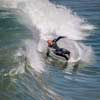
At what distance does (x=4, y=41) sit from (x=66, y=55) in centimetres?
484

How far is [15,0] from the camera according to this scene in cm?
4475

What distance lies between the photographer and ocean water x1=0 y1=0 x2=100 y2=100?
27.7 meters

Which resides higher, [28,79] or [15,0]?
[15,0]

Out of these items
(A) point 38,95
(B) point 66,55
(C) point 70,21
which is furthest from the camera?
(C) point 70,21

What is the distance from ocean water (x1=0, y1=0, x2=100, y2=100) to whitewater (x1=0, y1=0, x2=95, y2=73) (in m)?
0.06

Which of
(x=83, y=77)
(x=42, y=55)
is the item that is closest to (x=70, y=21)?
(x=42, y=55)

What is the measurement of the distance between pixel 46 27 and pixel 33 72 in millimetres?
8438

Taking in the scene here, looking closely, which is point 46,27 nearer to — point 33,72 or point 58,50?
point 58,50

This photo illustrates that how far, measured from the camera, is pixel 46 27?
38.0m

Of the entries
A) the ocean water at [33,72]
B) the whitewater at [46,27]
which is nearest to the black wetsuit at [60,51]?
the whitewater at [46,27]

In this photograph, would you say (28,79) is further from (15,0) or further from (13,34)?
(15,0)

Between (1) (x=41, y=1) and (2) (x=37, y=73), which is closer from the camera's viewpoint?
(2) (x=37, y=73)

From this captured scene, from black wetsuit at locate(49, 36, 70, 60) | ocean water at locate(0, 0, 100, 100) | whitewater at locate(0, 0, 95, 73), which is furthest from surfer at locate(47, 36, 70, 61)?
ocean water at locate(0, 0, 100, 100)

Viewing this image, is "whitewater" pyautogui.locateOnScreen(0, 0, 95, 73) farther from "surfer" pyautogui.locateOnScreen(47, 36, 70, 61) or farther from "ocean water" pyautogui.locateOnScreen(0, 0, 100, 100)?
"surfer" pyautogui.locateOnScreen(47, 36, 70, 61)
